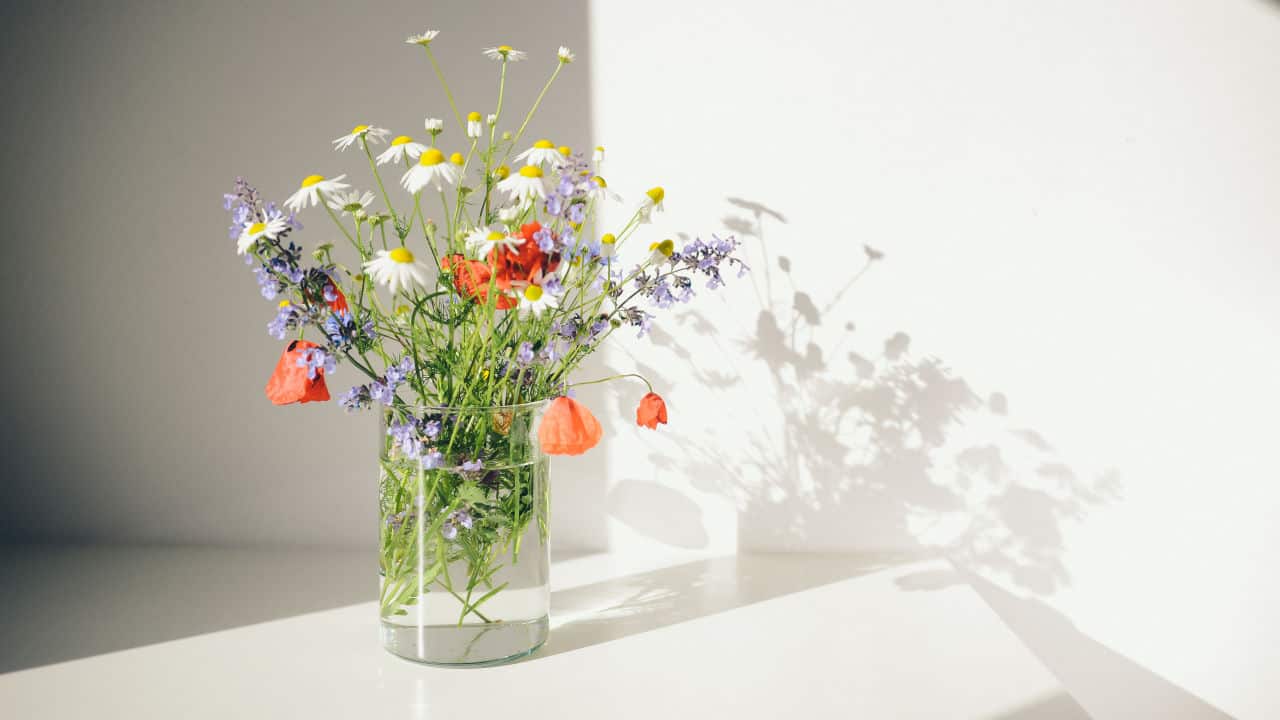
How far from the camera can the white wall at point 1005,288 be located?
113 cm

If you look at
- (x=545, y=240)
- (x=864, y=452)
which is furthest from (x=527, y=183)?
(x=864, y=452)

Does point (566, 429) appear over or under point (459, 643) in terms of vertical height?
over

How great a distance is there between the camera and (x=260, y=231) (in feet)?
2.46

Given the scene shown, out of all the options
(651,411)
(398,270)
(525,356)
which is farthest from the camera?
(651,411)

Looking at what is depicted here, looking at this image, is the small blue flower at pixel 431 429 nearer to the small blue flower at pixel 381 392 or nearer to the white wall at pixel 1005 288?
the small blue flower at pixel 381 392

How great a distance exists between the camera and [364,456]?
1.23 meters

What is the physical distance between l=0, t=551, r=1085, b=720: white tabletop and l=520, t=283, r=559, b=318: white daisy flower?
34 centimetres

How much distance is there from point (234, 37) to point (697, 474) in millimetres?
823

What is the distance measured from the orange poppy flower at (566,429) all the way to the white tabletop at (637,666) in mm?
216

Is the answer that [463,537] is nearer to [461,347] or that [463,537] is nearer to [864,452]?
[461,347]

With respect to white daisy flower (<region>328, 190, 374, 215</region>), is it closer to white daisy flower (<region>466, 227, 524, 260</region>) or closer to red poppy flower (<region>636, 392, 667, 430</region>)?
white daisy flower (<region>466, 227, 524, 260</region>)

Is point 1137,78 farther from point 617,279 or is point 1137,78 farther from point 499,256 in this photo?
point 499,256

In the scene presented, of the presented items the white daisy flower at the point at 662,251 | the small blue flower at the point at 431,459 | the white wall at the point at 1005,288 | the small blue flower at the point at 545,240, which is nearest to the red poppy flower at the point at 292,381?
the small blue flower at the point at 431,459

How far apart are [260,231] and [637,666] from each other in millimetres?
513
